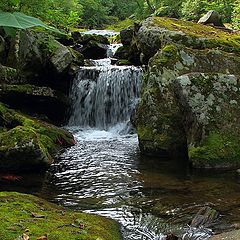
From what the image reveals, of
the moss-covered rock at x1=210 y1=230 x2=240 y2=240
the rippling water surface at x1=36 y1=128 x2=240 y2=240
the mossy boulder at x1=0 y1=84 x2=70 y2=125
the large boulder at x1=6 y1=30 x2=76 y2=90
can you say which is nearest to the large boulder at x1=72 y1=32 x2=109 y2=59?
the large boulder at x1=6 y1=30 x2=76 y2=90

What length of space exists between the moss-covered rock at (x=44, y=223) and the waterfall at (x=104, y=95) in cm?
915

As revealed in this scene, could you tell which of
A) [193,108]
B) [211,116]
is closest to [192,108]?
[193,108]

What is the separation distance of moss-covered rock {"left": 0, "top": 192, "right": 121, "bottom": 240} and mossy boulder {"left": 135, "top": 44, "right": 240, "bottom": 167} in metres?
4.03

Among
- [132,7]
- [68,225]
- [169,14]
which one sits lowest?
[68,225]

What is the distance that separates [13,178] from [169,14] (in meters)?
34.8

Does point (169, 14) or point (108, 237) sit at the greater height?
point (169, 14)

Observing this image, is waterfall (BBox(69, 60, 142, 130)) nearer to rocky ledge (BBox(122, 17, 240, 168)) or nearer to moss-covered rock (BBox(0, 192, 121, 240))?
rocky ledge (BBox(122, 17, 240, 168))

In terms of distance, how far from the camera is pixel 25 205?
5234 millimetres

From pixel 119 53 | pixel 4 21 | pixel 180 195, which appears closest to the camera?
pixel 4 21

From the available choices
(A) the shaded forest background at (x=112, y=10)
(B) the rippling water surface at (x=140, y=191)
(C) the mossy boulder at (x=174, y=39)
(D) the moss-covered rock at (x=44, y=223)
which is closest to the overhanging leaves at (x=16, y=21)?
(A) the shaded forest background at (x=112, y=10)

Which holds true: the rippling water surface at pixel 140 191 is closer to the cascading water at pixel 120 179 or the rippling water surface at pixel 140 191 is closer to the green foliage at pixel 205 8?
the cascading water at pixel 120 179

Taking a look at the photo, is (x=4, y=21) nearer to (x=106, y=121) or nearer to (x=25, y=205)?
(x=25, y=205)

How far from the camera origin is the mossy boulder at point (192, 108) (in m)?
8.81

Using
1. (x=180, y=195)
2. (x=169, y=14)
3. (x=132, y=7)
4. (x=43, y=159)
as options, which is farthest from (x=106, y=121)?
(x=132, y=7)
